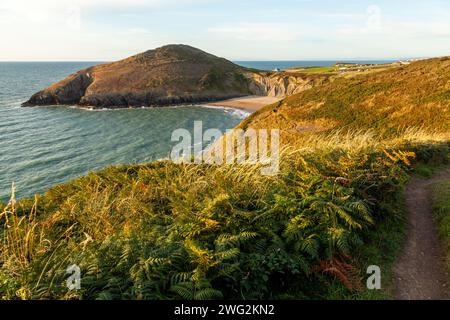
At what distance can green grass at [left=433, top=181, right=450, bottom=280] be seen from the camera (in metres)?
6.48

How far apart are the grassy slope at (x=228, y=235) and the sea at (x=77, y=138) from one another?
38.4 feet

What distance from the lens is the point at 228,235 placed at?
198 inches

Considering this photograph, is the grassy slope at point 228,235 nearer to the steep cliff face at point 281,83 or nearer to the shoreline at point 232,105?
the shoreline at point 232,105

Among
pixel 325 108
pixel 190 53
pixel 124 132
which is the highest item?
pixel 190 53

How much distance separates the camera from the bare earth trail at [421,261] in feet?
17.0

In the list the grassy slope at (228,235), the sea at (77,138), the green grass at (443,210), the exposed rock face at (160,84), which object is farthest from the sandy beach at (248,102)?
the grassy slope at (228,235)

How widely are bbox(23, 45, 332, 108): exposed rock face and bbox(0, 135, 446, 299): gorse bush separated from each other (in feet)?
229

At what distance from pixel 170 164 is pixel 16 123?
53.4 meters

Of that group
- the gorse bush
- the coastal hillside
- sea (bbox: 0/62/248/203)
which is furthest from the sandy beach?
the gorse bush

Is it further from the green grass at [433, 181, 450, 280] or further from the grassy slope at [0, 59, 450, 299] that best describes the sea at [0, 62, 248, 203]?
the green grass at [433, 181, 450, 280]

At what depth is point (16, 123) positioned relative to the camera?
170ft

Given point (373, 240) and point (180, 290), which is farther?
point (373, 240)
